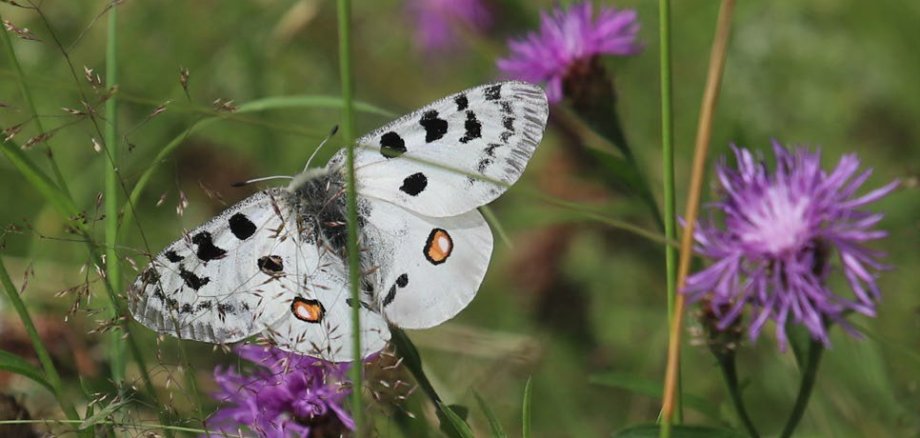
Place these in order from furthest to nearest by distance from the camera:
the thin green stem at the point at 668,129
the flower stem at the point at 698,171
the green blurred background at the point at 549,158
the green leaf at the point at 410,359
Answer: the green blurred background at the point at 549,158
the green leaf at the point at 410,359
the thin green stem at the point at 668,129
the flower stem at the point at 698,171

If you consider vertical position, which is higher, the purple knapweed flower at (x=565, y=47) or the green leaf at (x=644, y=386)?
the purple knapweed flower at (x=565, y=47)

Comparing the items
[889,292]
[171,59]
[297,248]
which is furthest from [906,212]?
[171,59]

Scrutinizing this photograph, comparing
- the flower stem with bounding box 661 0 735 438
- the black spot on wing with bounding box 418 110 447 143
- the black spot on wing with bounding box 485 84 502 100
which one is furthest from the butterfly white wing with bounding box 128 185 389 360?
the flower stem with bounding box 661 0 735 438

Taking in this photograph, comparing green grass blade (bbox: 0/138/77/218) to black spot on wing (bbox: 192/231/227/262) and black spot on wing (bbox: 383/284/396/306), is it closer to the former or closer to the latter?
black spot on wing (bbox: 192/231/227/262)

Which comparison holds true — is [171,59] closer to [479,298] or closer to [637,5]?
[479,298]

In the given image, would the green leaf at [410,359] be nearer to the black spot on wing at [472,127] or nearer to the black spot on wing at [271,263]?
the black spot on wing at [271,263]

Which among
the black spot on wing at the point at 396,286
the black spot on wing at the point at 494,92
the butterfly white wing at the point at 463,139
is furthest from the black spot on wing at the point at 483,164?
the black spot on wing at the point at 396,286
